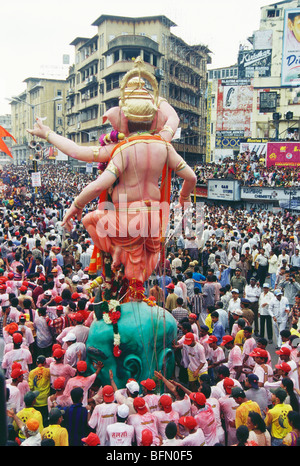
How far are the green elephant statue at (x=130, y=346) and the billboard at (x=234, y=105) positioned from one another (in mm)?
26677

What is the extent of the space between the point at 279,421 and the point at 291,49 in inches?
984

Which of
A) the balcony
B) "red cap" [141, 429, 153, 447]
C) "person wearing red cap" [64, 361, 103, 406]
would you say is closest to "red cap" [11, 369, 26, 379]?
"person wearing red cap" [64, 361, 103, 406]

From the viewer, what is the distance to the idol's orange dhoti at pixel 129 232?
528 centimetres

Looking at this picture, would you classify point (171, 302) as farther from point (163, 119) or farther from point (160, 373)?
point (163, 119)

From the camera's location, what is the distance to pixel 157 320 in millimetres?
5211

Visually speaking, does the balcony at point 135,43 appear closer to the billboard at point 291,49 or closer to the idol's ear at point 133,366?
the billboard at point 291,49

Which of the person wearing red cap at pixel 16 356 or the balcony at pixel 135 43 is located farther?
the balcony at pixel 135 43

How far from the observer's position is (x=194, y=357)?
18.1ft

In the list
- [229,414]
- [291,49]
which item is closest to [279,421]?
[229,414]

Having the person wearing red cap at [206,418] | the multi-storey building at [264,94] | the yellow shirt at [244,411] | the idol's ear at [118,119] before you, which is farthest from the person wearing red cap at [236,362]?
the multi-storey building at [264,94]

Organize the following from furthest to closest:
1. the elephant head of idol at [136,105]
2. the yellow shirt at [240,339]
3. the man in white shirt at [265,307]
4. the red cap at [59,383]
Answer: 1. the man in white shirt at [265,307]
2. the yellow shirt at [240,339]
3. the elephant head of idol at [136,105]
4. the red cap at [59,383]

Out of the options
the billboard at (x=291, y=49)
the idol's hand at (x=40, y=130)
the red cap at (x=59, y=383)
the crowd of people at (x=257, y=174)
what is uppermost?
the billboard at (x=291, y=49)
